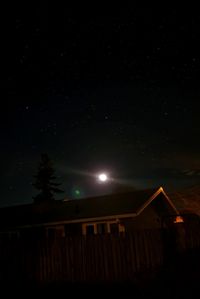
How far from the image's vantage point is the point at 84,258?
1469 centimetres

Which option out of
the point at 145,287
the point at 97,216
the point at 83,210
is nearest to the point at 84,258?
the point at 145,287

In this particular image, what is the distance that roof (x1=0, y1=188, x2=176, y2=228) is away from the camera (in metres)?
22.8

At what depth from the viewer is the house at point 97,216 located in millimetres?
22422

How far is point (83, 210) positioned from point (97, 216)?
Answer: 99.5 inches

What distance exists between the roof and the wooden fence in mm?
7275

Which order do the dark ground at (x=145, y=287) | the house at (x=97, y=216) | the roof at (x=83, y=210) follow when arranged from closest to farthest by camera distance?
the dark ground at (x=145, y=287) → the house at (x=97, y=216) → the roof at (x=83, y=210)

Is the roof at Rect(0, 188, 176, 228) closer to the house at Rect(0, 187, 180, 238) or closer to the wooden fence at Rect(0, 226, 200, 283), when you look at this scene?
the house at Rect(0, 187, 180, 238)

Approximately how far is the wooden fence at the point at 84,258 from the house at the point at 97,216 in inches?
273

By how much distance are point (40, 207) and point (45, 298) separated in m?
18.4

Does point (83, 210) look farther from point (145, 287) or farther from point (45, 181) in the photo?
point (45, 181)

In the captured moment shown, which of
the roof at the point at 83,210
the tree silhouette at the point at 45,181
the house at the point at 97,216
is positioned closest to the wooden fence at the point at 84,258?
the house at the point at 97,216

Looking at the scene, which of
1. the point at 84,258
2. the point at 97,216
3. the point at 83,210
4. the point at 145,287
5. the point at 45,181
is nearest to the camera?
the point at 145,287

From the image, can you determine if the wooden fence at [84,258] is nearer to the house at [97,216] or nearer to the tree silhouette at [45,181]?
the house at [97,216]

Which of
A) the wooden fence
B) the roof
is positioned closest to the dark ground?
the wooden fence
